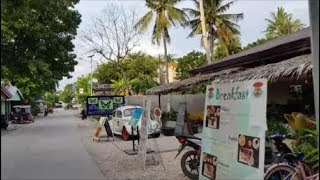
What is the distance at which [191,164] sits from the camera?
9.99 m

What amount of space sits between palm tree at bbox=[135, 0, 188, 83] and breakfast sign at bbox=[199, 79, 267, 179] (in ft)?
106

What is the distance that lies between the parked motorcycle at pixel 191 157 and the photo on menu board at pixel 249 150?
10.0 ft

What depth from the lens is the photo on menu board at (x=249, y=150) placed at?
20.6ft

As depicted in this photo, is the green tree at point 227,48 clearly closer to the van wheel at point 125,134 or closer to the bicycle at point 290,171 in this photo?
the van wheel at point 125,134

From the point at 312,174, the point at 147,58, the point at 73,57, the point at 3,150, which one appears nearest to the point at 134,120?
the point at 312,174

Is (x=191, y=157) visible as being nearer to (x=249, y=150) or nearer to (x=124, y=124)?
(x=249, y=150)

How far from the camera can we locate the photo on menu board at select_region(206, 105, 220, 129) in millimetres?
7507

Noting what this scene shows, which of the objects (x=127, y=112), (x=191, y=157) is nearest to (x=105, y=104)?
(x=127, y=112)

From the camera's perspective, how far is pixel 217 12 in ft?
127

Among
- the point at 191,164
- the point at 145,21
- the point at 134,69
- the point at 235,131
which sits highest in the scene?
the point at 145,21

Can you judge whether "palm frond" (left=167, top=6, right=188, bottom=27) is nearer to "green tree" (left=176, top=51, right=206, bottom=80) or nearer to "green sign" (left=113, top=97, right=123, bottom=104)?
"green tree" (left=176, top=51, right=206, bottom=80)

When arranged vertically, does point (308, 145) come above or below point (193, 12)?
below

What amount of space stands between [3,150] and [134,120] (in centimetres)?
796

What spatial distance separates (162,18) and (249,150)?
1356 inches
